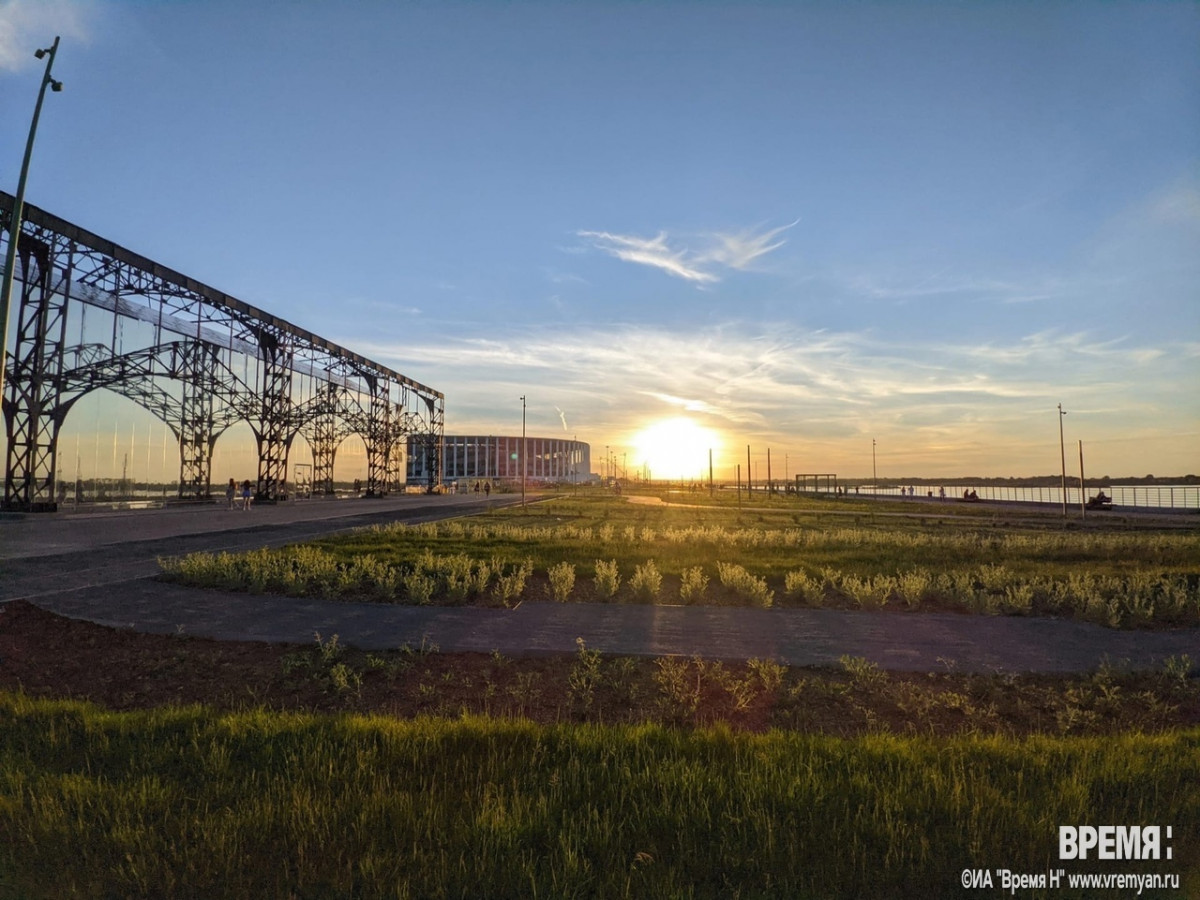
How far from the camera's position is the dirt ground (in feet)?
18.3

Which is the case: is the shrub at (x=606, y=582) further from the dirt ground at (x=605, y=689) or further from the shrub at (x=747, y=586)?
the dirt ground at (x=605, y=689)

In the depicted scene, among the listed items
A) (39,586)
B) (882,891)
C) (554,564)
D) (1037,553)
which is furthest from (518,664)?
(1037,553)

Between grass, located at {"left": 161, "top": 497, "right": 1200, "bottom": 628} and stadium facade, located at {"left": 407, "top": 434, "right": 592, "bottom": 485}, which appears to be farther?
stadium facade, located at {"left": 407, "top": 434, "right": 592, "bottom": 485}

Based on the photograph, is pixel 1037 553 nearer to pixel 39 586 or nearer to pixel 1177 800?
pixel 1177 800

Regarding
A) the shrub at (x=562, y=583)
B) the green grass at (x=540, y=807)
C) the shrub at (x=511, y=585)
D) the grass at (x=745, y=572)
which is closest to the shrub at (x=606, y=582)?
the grass at (x=745, y=572)

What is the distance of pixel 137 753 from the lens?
4426 millimetres

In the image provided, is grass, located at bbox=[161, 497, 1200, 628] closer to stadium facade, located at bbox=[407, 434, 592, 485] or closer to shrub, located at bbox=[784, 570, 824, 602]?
shrub, located at bbox=[784, 570, 824, 602]

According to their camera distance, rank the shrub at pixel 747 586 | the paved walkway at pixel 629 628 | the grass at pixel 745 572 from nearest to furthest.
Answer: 1. the paved walkway at pixel 629 628
2. the shrub at pixel 747 586
3. the grass at pixel 745 572

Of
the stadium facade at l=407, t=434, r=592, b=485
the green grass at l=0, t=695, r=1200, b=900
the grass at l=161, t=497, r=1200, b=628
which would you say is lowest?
the grass at l=161, t=497, r=1200, b=628

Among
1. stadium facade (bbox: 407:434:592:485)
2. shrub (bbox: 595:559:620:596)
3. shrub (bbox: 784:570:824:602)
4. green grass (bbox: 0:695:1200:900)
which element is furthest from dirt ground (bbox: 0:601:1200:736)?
stadium facade (bbox: 407:434:592:485)

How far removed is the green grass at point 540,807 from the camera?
9.94ft

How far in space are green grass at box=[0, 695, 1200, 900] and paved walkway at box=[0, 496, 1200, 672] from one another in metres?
2.60

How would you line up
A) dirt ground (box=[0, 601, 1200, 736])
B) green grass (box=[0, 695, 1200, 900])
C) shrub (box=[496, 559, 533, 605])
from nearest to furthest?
green grass (box=[0, 695, 1200, 900]), dirt ground (box=[0, 601, 1200, 736]), shrub (box=[496, 559, 533, 605])

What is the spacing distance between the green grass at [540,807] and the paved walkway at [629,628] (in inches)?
103
